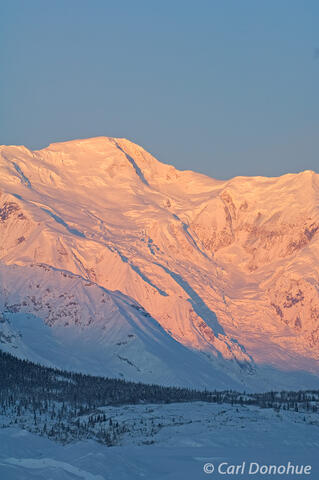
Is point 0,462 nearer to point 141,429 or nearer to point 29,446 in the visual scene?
point 29,446

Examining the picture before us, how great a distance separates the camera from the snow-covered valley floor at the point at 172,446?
97.4m

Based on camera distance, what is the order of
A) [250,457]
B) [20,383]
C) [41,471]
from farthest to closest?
[20,383], [250,457], [41,471]

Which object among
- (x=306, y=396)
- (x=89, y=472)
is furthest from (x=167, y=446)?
(x=306, y=396)

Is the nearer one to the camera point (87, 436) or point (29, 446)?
point (29, 446)

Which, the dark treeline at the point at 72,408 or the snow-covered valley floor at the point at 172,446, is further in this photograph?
the dark treeline at the point at 72,408

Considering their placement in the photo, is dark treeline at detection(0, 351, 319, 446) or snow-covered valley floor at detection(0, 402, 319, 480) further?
dark treeline at detection(0, 351, 319, 446)

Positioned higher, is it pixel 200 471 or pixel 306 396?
pixel 306 396

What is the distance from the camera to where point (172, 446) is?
11550 cm

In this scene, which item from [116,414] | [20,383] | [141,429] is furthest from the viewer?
[20,383]

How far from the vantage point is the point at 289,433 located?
404 ft

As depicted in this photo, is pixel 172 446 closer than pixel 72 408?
Yes

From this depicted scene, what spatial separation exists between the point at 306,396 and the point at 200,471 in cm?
7373

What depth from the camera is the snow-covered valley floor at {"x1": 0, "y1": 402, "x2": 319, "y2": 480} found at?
97375 mm

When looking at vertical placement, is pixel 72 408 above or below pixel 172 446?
above
